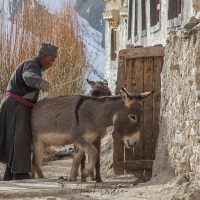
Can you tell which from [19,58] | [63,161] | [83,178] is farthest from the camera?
[19,58]

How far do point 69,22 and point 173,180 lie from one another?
12.8 m

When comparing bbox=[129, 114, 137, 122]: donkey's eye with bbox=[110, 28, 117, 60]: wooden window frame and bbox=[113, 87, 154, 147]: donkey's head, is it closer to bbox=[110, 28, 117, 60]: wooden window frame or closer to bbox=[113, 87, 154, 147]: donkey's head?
bbox=[113, 87, 154, 147]: donkey's head

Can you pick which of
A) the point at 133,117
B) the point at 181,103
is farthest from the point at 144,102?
the point at 181,103

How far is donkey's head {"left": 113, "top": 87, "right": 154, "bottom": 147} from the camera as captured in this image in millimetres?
9234

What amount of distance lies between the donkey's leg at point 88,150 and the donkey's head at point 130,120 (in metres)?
0.43

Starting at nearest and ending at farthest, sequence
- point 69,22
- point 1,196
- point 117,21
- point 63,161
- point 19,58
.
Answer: point 1,196, point 63,161, point 19,58, point 69,22, point 117,21

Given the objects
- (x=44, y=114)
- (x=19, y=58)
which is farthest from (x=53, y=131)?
(x=19, y=58)

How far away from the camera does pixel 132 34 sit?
20594mm

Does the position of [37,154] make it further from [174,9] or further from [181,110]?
[174,9]

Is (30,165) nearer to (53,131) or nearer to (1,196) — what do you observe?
(53,131)

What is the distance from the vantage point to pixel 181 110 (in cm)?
762

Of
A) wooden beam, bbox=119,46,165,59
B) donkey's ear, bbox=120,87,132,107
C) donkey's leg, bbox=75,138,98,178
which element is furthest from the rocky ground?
wooden beam, bbox=119,46,165,59

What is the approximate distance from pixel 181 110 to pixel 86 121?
198 centimetres

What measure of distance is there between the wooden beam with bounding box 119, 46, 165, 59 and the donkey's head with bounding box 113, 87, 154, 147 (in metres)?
0.87
